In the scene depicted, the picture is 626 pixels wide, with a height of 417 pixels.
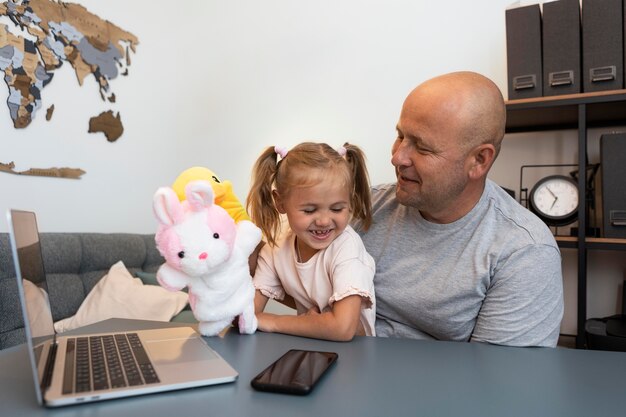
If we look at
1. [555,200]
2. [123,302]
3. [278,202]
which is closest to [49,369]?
[278,202]

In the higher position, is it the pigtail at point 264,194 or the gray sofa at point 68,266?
the pigtail at point 264,194

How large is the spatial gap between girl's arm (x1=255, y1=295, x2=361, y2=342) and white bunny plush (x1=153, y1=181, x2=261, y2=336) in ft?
0.37

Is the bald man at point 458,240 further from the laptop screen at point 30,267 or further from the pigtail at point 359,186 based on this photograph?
the laptop screen at point 30,267

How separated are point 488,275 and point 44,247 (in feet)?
5.82

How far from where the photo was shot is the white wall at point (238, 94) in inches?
92.1

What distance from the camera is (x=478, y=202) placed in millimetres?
1354

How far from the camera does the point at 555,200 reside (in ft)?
6.82

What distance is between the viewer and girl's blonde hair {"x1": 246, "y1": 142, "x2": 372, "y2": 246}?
Result: 47.8 inches

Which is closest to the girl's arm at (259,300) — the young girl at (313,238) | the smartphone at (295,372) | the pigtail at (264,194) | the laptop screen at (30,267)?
the young girl at (313,238)

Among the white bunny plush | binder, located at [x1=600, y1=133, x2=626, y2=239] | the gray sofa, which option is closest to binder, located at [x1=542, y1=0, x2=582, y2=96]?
binder, located at [x1=600, y1=133, x2=626, y2=239]

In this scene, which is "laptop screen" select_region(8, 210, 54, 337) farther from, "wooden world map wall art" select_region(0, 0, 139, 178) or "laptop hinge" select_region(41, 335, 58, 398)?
"wooden world map wall art" select_region(0, 0, 139, 178)

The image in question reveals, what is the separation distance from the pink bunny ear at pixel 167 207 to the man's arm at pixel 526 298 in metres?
0.76

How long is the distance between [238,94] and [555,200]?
75.0 inches

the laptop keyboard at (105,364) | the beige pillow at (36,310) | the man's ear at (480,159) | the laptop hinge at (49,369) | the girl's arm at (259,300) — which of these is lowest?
the girl's arm at (259,300)
